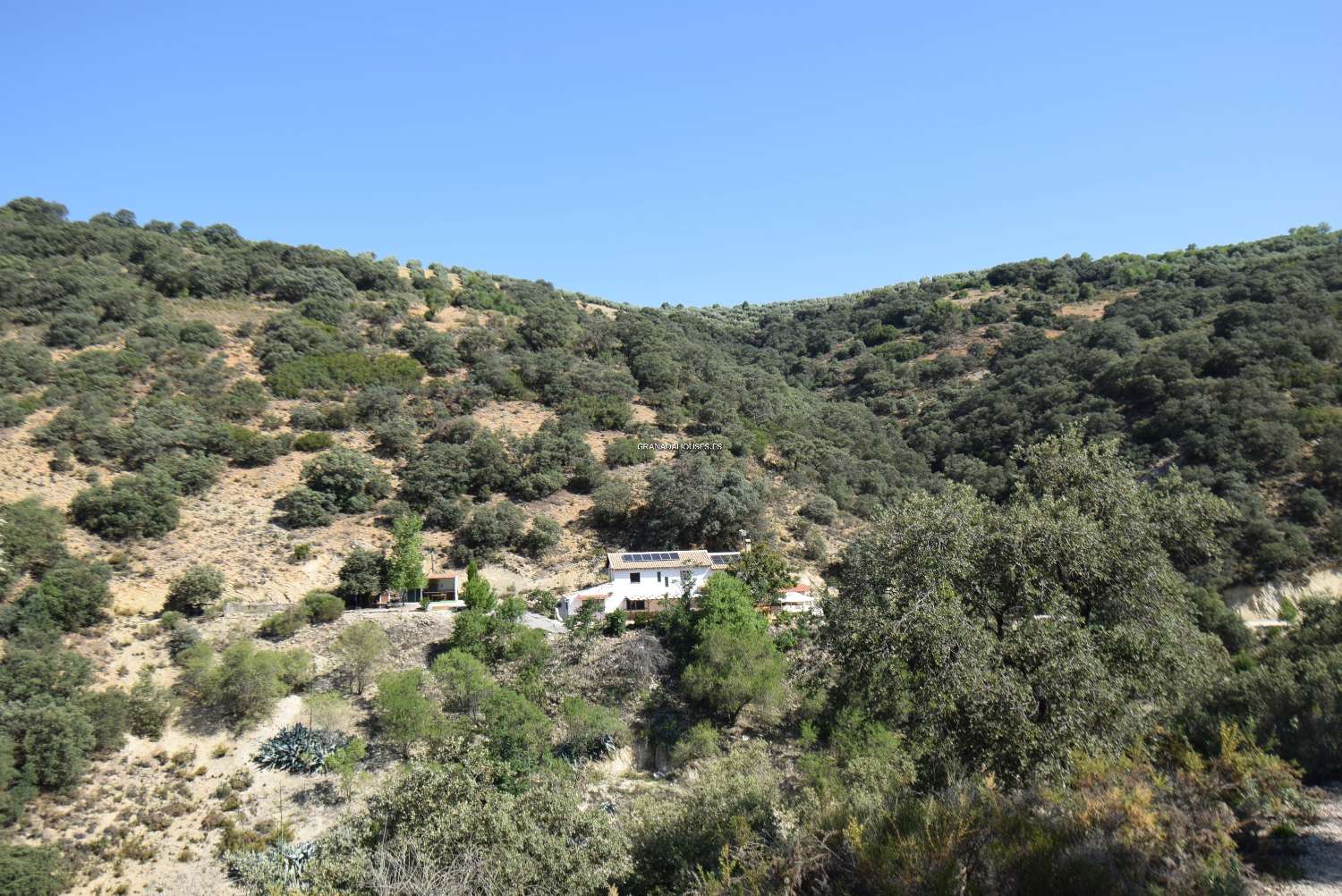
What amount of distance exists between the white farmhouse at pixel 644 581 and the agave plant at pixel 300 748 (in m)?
9.91

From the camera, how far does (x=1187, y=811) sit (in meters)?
8.07

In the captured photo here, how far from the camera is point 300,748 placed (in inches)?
827

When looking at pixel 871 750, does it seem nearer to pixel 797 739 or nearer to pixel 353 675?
pixel 797 739

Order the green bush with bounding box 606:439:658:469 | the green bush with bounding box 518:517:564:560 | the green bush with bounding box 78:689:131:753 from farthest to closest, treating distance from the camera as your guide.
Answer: the green bush with bounding box 606:439:658:469, the green bush with bounding box 518:517:564:560, the green bush with bounding box 78:689:131:753

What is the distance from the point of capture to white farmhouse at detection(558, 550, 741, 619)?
30188mm

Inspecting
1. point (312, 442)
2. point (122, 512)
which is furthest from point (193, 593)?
point (312, 442)

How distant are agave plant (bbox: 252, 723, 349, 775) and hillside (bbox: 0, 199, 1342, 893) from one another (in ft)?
1.69

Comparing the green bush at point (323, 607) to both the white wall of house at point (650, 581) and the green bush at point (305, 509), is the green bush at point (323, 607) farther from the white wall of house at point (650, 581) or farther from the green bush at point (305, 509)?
the white wall of house at point (650, 581)

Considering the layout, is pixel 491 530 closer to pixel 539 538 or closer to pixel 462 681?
pixel 539 538

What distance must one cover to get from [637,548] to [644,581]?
160 inches

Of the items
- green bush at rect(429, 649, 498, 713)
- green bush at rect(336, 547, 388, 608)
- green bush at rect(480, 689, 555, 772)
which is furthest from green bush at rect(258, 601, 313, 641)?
green bush at rect(480, 689, 555, 772)

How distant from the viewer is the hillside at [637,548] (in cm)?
936

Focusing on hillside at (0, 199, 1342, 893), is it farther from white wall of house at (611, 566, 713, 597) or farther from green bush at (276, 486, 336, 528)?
white wall of house at (611, 566, 713, 597)

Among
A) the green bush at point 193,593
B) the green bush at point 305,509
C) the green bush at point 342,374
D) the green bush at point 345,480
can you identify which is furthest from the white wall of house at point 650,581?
the green bush at point 342,374
